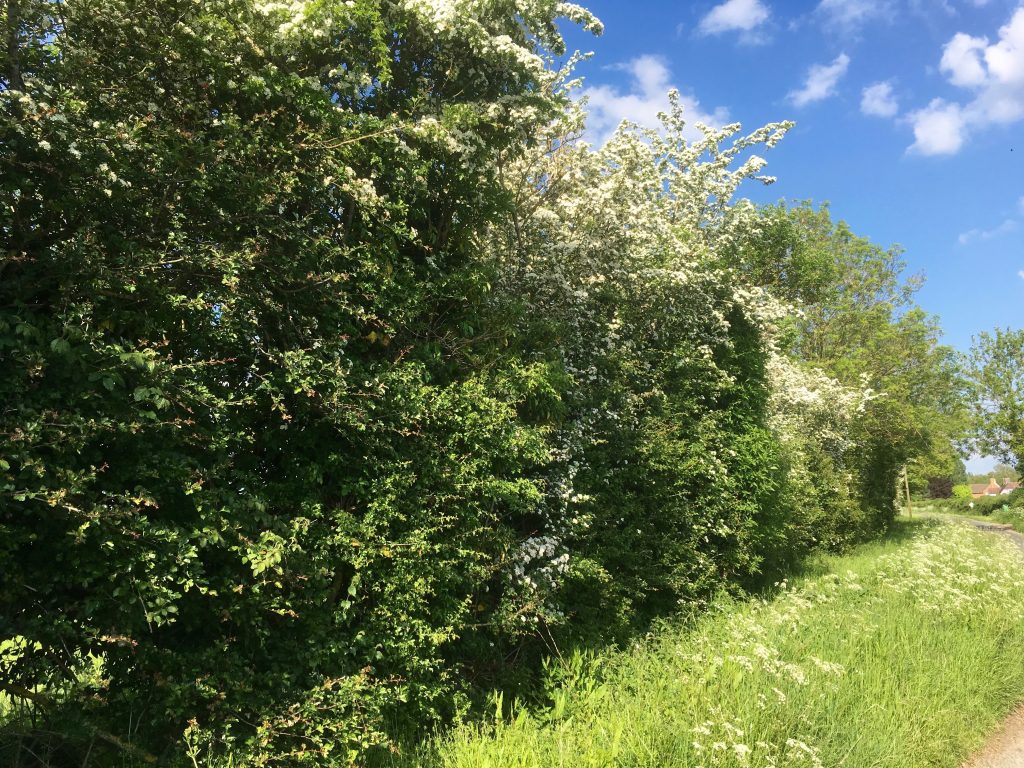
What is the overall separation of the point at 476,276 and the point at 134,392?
3.27 meters

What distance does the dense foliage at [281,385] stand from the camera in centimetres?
353

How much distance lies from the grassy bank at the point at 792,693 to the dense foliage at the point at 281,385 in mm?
893

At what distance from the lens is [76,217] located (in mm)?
3699

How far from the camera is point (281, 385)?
456cm

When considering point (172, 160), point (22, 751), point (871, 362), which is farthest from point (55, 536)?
point (871, 362)

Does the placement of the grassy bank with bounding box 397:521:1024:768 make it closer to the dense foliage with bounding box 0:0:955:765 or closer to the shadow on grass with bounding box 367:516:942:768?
the shadow on grass with bounding box 367:516:942:768

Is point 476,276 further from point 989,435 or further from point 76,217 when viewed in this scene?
point 989,435

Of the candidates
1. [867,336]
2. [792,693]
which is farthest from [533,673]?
[867,336]

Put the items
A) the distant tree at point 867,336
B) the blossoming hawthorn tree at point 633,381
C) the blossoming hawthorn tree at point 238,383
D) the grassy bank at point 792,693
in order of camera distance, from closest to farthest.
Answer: the blossoming hawthorn tree at point 238,383 → the grassy bank at point 792,693 → the blossoming hawthorn tree at point 633,381 → the distant tree at point 867,336

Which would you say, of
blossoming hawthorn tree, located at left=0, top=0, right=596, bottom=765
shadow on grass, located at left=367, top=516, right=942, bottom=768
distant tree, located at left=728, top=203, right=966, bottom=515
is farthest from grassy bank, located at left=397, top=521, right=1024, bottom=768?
distant tree, located at left=728, top=203, right=966, bottom=515

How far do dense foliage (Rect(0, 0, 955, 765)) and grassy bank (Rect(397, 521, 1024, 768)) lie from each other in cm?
89

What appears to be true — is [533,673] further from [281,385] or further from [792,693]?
[281,385]

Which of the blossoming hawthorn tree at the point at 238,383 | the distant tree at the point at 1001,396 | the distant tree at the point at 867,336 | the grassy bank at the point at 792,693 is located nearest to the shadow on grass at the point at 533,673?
the grassy bank at the point at 792,693

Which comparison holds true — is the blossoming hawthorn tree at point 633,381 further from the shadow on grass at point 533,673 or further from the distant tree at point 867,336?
the distant tree at point 867,336
